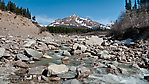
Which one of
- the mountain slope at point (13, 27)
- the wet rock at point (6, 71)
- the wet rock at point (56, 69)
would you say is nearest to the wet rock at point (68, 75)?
the wet rock at point (56, 69)

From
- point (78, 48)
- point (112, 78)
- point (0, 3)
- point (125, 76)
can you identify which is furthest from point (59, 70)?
point (0, 3)

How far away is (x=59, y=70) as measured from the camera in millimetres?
3129

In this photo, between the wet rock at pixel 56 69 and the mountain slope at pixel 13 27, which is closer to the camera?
the wet rock at pixel 56 69

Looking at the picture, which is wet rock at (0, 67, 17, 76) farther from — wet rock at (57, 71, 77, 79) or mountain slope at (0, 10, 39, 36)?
mountain slope at (0, 10, 39, 36)

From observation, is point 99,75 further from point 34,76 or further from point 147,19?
point 147,19

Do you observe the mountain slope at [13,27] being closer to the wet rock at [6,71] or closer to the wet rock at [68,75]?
the wet rock at [6,71]

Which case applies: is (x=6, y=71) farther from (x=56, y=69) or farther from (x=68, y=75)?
(x=68, y=75)

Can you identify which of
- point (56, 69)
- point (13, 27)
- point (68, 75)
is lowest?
point (68, 75)

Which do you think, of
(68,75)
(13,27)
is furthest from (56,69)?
→ (13,27)

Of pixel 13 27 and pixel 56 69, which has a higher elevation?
pixel 13 27

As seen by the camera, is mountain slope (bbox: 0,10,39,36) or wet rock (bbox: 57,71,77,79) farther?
mountain slope (bbox: 0,10,39,36)

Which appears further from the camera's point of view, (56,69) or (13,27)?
(13,27)

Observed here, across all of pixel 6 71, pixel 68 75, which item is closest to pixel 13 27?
pixel 6 71

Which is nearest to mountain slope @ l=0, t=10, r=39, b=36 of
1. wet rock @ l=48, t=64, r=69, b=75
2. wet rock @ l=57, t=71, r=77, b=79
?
wet rock @ l=48, t=64, r=69, b=75
